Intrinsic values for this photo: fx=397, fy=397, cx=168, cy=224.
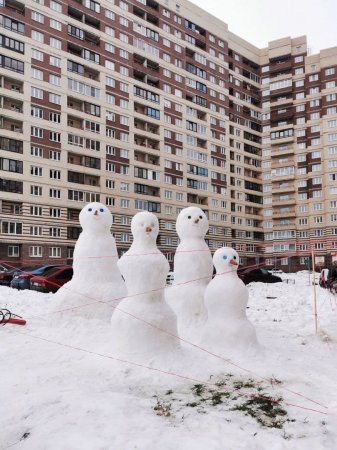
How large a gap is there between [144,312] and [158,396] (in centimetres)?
161

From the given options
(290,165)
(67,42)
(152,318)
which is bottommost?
(152,318)

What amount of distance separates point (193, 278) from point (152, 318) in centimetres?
253

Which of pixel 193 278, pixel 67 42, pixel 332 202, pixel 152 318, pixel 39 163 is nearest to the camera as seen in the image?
pixel 152 318

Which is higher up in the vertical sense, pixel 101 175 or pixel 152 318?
pixel 101 175

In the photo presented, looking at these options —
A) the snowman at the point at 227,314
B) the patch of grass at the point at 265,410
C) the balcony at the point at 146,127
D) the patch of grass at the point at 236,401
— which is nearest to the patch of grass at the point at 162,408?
the patch of grass at the point at 236,401

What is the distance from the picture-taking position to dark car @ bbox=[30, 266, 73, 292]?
15.8 m

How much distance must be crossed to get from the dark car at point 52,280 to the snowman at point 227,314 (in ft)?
30.7

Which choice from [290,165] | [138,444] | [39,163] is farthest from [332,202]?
[138,444]

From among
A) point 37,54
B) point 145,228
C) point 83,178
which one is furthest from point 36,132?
point 145,228

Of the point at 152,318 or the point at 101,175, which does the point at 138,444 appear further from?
the point at 101,175

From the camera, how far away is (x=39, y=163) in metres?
39.9

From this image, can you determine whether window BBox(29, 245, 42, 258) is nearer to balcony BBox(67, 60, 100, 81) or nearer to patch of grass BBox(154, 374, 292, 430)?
balcony BBox(67, 60, 100, 81)

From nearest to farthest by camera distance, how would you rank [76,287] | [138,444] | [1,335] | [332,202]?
[138,444] < [1,335] < [76,287] < [332,202]

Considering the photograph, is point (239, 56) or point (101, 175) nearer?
point (101, 175)
